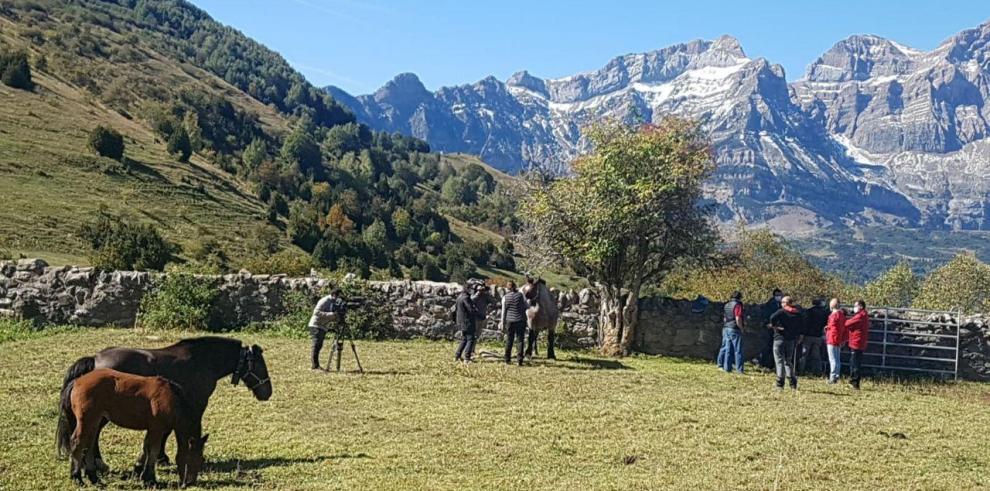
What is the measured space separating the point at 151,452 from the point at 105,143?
4753 centimetres

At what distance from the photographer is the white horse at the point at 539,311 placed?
19672 millimetres

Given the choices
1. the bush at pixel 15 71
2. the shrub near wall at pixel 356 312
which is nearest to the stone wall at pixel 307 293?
the shrub near wall at pixel 356 312

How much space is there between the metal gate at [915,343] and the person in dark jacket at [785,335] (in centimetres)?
530

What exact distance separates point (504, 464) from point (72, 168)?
43.9 metres

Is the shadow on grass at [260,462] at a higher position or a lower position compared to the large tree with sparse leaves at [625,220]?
lower

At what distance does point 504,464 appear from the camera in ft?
31.8

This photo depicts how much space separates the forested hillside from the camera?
3953cm

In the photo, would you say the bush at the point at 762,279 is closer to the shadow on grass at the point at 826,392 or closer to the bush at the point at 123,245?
the bush at the point at 123,245

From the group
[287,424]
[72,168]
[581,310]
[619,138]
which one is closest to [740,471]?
[287,424]

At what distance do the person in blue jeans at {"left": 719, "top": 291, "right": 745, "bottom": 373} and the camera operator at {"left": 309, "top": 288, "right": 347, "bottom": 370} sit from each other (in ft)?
30.4

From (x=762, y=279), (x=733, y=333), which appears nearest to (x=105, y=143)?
(x=733, y=333)

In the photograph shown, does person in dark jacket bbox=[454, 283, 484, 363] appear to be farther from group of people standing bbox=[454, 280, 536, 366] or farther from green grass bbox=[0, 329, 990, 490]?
green grass bbox=[0, 329, 990, 490]

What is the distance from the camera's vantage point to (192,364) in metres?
9.25

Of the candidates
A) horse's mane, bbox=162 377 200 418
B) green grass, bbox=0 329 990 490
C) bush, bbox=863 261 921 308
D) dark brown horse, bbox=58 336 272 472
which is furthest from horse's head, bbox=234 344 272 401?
bush, bbox=863 261 921 308
